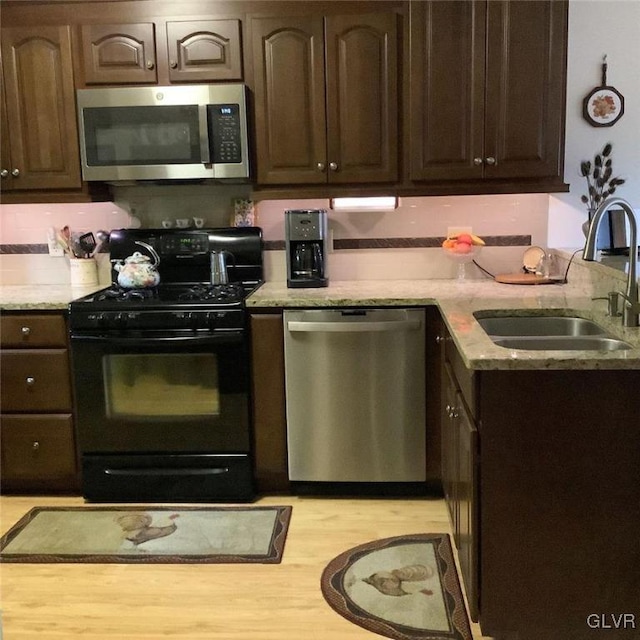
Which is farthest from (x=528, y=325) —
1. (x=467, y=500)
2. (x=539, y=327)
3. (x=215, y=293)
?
(x=215, y=293)

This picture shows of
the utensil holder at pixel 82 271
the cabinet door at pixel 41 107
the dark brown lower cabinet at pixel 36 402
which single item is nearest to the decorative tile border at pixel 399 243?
the utensil holder at pixel 82 271

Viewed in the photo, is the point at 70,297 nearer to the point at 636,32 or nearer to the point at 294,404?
the point at 294,404

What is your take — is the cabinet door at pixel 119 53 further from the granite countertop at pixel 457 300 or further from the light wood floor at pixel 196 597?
the light wood floor at pixel 196 597

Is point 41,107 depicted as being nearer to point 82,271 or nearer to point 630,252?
point 82,271

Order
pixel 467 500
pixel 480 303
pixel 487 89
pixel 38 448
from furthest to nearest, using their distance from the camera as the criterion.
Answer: pixel 38 448
pixel 487 89
pixel 480 303
pixel 467 500

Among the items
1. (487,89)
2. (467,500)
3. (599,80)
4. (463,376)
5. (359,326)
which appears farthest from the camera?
(599,80)

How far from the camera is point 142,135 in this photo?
3.17 m

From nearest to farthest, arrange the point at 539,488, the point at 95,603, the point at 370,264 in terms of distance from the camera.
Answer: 1. the point at 539,488
2. the point at 95,603
3. the point at 370,264

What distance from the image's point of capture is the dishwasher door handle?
9.73 ft

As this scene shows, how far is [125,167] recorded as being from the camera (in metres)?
3.20

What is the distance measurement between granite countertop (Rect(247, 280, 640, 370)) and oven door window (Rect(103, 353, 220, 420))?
382mm

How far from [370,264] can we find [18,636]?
2.24m

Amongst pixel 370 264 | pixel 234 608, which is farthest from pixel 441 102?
pixel 234 608

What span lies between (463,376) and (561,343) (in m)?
0.45
